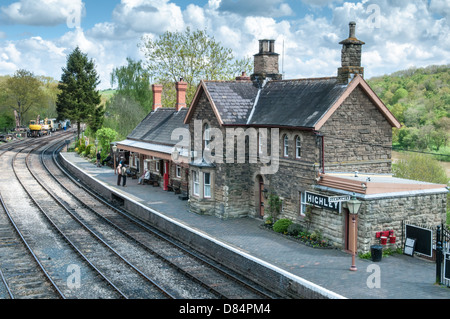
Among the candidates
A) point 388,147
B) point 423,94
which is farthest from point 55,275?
point 423,94

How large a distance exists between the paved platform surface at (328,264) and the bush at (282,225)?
1.15ft

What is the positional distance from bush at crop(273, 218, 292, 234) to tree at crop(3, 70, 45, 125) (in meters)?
73.3

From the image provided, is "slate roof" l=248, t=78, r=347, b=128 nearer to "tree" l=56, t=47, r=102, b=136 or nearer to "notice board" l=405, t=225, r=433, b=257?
"notice board" l=405, t=225, r=433, b=257

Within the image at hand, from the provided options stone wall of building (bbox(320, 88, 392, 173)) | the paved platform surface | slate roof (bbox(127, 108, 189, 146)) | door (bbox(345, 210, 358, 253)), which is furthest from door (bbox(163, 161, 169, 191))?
door (bbox(345, 210, 358, 253))

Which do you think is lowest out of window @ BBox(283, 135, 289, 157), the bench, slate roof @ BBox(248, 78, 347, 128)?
the bench

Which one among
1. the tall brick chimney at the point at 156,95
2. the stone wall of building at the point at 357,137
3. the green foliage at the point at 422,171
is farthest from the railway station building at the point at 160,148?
the green foliage at the point at 422,171

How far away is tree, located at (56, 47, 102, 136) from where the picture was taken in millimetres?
62094

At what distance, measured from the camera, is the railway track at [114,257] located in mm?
16609

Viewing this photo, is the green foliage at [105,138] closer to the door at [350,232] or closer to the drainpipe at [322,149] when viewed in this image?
the drainpipe at [322,149]

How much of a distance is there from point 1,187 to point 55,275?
21.8 metres

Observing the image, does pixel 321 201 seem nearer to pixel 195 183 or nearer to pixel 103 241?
pixel 195 183

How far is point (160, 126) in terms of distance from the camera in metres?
38.9

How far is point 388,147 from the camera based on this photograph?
2305cm

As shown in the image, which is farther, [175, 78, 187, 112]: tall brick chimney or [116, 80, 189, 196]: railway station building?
[175, 78, 187, 112]: tall brick chimney
